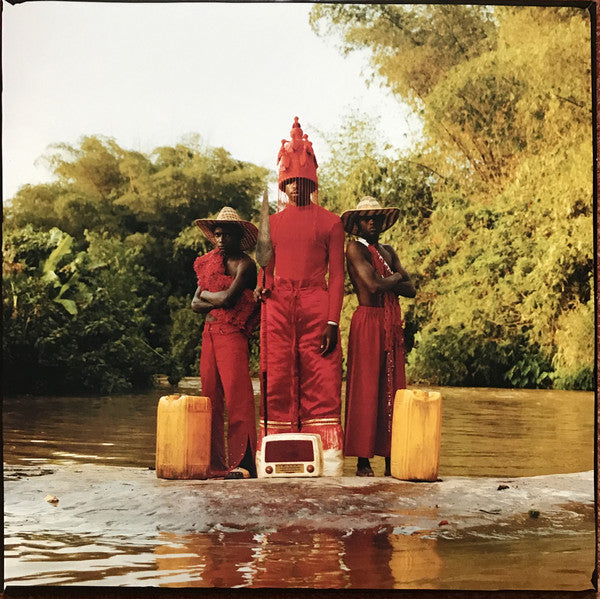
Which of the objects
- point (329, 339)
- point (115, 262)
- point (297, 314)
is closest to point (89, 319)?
point (115, 262)

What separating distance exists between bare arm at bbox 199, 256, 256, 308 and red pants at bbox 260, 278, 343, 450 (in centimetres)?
13

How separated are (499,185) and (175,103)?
155 centimetres

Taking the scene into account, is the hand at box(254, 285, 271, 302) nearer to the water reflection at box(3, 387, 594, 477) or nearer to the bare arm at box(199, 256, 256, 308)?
the bare arm at box(199, 256, 256, 308)

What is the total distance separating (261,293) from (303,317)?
22 centimetres

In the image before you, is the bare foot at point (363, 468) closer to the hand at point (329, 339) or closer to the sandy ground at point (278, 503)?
the sandy ground at point (278, 503)

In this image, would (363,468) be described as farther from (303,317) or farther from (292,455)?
(303,317)

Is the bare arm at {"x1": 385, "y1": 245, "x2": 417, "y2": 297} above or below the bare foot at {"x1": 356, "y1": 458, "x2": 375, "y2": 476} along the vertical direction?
above

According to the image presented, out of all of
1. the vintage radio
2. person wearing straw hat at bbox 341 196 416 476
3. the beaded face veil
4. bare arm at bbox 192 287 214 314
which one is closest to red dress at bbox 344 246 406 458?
person wearing straw hat at bbox 341 196 416 476

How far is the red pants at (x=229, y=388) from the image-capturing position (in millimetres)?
4812

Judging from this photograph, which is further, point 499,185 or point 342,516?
point 499,185

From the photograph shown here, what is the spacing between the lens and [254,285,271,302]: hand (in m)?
4.80

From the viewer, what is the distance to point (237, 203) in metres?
4.81

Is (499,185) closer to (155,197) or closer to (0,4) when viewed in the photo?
(155,197)

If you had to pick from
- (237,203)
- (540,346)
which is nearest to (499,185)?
(540,346)
